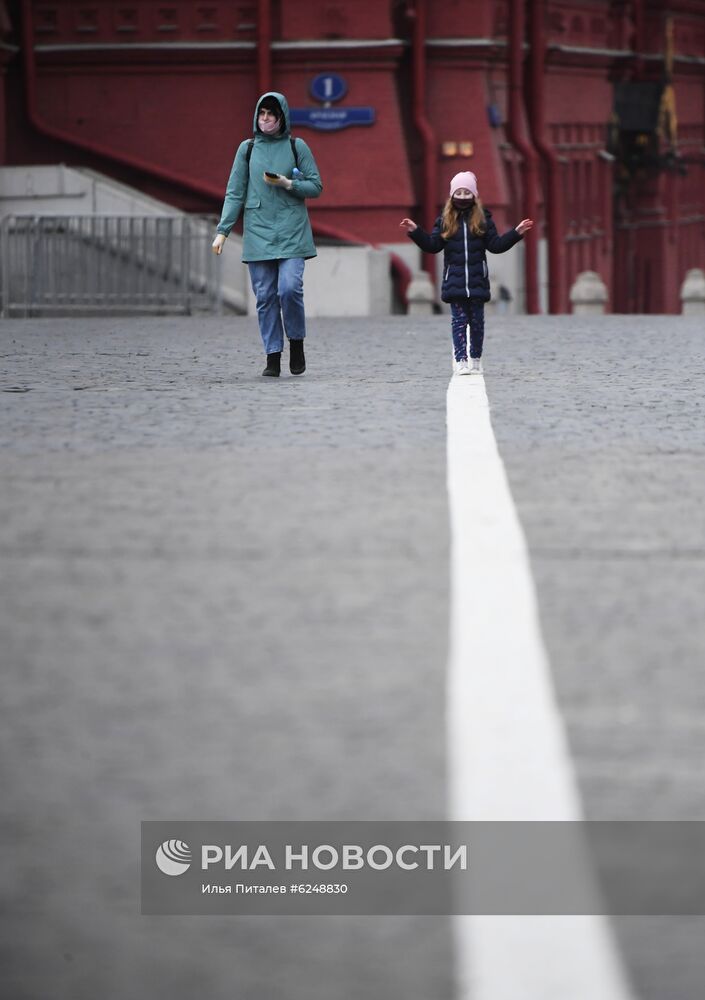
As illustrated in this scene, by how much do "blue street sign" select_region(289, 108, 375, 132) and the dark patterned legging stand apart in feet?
55.5

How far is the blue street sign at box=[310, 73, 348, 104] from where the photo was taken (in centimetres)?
2970

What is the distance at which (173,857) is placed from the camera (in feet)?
10.9

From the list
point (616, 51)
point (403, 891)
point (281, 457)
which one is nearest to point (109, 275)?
point (616, 51)

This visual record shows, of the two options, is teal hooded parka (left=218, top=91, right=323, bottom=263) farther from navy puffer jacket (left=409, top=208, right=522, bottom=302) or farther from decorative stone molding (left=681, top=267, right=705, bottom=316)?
decorative stone molding (left=681, top=267, right=705, bottom=316)

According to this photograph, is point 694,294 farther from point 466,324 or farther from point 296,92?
Result: point 466,324

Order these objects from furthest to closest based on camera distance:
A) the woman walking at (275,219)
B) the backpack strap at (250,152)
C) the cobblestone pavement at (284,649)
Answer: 1. the backpack strap at (250,152)
2. the woman walking at (275,219)
3. the cobblestone pavement at (284,649)

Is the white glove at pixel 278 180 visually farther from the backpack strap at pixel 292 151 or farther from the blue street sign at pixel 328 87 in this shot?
the blue street sign at pixel 328 87

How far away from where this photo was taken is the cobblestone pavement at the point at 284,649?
3.05 m

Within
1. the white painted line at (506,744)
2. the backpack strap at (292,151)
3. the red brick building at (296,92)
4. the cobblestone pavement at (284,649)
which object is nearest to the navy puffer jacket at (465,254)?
the backpack strap at (292,151)

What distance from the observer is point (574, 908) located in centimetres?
314

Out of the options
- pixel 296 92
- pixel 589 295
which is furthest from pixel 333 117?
pixel 589 295

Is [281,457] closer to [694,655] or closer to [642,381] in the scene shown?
[694,655]

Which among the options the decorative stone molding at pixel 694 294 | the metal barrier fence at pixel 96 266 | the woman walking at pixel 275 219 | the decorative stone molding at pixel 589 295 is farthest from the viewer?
the decorative stone molding at pixel 694 294

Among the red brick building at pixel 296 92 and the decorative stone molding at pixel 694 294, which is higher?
the red brick building at pixel 296 92
